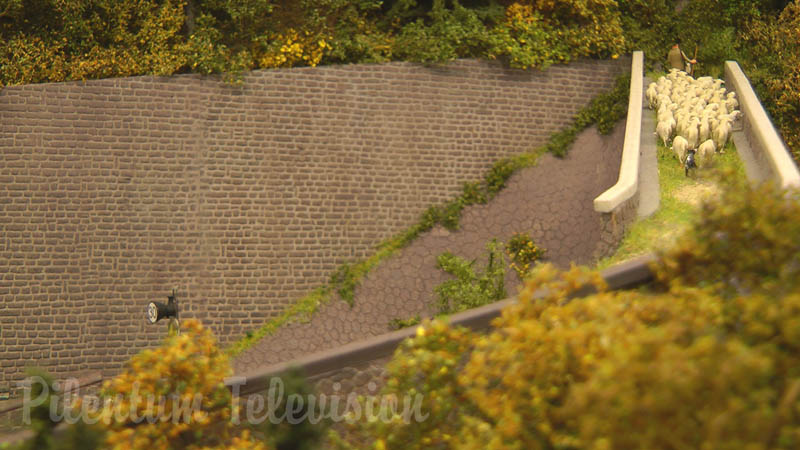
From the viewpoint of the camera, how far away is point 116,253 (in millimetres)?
15188

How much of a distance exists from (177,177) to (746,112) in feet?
34.2

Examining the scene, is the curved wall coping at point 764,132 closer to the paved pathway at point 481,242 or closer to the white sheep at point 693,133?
the white sheep at point 693,133

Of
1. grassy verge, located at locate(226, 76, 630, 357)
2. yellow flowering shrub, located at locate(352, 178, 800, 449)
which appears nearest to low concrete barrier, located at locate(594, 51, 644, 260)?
yellow flowering shrub, located at locate(352, 178, 800, 449)

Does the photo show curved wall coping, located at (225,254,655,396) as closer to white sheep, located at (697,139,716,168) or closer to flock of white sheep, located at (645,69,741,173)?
white sheep, located at (697,139,716,168)

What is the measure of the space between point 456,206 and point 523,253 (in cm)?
175

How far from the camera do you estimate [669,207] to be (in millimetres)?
12516

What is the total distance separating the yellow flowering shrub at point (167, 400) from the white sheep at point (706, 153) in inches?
334

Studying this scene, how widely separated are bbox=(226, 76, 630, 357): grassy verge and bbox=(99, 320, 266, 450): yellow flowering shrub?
6.16 metres

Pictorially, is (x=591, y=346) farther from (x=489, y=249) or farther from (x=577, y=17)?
(x=577, y=17)

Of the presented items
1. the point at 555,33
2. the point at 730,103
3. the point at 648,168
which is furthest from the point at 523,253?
the point at 555,33

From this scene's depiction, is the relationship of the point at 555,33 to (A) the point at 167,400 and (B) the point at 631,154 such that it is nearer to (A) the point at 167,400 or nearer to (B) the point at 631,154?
(B) the point at 631,154

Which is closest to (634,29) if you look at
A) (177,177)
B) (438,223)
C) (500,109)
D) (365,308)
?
(500,109)

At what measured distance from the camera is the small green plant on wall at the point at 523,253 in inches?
588

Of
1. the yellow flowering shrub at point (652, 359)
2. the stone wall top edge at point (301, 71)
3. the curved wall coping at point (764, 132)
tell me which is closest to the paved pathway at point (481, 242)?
the stone wall top edge at point (301, 71)
